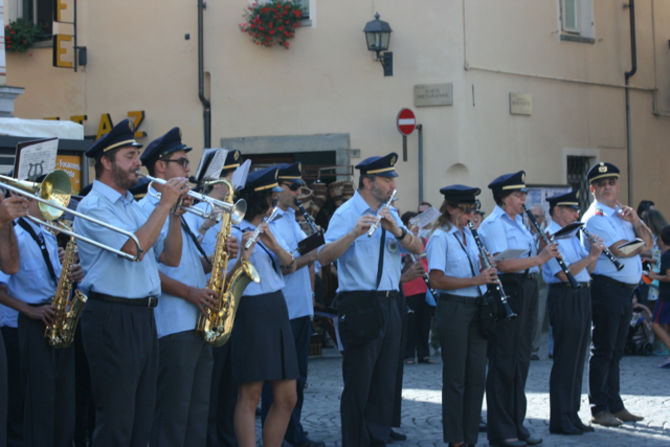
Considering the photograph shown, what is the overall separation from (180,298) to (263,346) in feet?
2.52

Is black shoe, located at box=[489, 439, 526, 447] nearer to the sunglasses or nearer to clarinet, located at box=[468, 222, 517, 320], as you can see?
clarinet, located at box=[468, 222, 517, 320]

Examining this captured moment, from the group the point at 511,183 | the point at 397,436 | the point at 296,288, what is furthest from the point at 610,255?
the point at 296,288

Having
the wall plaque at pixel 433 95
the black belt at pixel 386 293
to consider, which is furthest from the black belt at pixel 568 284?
the wall plaque at pixel 433 95

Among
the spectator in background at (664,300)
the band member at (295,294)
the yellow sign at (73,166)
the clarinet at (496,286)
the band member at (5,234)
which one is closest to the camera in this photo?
the band member at (5,234)

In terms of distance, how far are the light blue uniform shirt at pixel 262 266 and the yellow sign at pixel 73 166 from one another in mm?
4121

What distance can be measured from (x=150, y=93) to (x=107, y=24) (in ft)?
4.82

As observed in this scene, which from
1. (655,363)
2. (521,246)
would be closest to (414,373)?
(655,363)

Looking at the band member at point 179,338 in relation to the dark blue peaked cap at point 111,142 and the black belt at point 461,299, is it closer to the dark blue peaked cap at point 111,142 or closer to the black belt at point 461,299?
the dark blue peaked cap at point 111,142

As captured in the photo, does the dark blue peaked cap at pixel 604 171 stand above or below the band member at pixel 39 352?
above

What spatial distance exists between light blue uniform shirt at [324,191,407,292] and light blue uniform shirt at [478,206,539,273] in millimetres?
944

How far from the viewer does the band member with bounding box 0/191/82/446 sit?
6.18 m

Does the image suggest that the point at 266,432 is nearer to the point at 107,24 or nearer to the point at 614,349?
the point at 614,349

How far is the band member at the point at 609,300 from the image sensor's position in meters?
8.43

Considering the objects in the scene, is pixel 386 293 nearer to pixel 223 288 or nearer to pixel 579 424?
pixel 223 288
